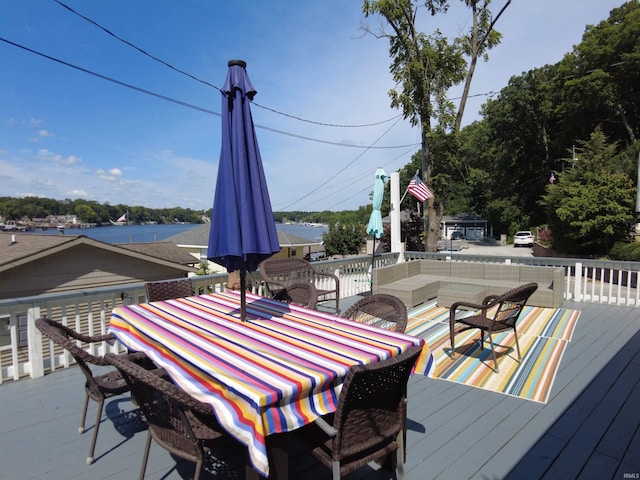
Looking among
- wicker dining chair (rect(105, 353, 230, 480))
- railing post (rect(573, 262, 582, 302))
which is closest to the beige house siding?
wicker dining chair (rect(105, 353, 230, 480))

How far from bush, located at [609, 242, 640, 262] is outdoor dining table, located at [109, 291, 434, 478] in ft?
48.3

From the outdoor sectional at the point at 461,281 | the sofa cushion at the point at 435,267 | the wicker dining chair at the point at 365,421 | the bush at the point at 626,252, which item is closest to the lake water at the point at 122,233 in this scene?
the outdoor sectional at the point at 461,281

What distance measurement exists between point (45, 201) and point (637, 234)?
115 ft

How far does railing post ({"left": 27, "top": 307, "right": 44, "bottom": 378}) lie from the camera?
10.4 ft

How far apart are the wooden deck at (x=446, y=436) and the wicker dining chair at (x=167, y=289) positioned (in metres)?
0.94

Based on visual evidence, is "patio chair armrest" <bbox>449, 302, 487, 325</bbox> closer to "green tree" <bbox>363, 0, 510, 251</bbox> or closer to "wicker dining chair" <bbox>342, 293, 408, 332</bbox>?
"wicker dining chair" <bbox>342, 293, 408, 332</bbox>

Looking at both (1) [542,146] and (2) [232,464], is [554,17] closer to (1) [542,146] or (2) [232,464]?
(2) [232,464]

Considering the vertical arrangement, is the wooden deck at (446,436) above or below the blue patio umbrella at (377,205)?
below

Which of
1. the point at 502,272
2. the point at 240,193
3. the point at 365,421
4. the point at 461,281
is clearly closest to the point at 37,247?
the point at 240,193

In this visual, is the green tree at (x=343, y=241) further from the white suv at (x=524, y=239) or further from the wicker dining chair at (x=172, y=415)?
the wicker dining chair at (x=172, y=415)

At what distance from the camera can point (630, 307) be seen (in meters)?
5.71

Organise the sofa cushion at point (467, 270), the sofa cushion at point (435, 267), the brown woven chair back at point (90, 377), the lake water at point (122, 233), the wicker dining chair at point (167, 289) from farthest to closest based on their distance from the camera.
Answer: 1. the lake water at point (122, 233)
2. the sofa cushion at point (435, 267)
3. the sofa cushion at point (467, 270)
4. the wicker dining chair at point (167, 289)
5. the brown woven chair back at point (90, 377)

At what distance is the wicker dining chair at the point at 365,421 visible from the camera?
4.90 ft

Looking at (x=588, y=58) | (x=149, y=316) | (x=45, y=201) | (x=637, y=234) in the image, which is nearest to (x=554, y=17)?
(x=637, y=234)
